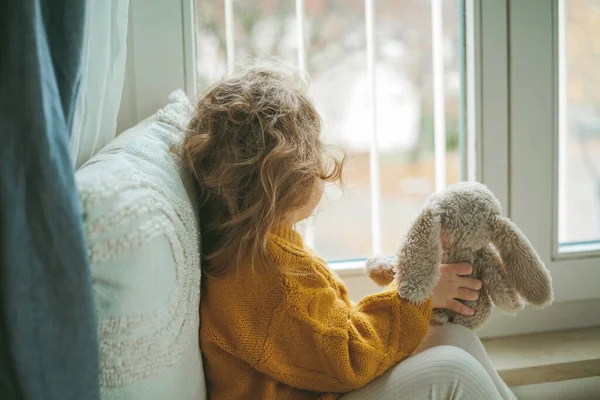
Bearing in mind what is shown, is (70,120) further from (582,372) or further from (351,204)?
(582,372)

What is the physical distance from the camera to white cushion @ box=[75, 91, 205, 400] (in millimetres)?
492

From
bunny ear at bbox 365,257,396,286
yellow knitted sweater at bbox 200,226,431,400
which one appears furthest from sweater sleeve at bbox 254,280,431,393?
bunny ear at bbox 365,257,396,286

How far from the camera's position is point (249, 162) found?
0.71 m

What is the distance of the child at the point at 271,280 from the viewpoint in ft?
2.35

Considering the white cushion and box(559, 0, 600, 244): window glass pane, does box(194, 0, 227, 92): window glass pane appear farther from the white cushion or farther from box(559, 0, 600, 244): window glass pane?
box(559, 0, 600, 244): window glass pane

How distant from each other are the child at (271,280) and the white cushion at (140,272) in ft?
0.30

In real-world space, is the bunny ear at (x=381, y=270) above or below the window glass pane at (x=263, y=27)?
below

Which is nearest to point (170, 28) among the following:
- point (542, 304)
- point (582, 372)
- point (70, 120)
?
point (70, 120)

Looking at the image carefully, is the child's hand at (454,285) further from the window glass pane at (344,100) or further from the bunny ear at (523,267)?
the window glass pane at (344,100)

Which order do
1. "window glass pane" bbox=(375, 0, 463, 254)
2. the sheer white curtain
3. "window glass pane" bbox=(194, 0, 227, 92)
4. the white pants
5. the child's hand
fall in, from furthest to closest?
"window glass pane" bbox=(375, 0, 463, 254) < "window glass pane" bbox=(194, 0, 227, 92) < the child's hand < the white pants < the sheer white curtain

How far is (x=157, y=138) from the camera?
723 millimetres

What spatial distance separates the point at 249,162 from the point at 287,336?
240 millimetres

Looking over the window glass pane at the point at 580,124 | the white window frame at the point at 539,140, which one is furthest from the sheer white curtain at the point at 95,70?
the window glass pane at the point at 580,124

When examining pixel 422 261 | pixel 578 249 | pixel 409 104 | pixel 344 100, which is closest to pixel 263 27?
pixel 344 100
